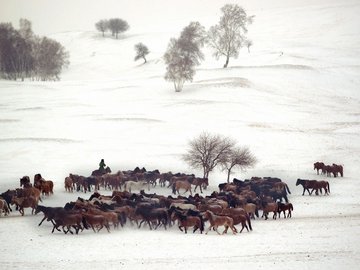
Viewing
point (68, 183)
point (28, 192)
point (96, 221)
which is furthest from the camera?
point (68, 183)

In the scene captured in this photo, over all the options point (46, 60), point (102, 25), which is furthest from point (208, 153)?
point (102, 25)

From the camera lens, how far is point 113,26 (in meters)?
150

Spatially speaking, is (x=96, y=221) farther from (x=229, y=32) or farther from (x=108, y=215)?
(x=229, y=32)

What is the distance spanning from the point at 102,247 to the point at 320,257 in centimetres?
766

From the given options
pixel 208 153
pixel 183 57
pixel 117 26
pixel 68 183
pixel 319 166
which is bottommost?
pixel 68 183

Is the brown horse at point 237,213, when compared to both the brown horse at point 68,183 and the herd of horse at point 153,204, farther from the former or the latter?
the brown horse at point 68,183

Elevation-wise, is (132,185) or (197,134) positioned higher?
(197,134)

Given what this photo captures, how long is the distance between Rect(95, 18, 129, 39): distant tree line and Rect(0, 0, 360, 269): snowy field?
44.0 metres

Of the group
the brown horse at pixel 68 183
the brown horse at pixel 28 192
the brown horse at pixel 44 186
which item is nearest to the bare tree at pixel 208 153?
the brown horse at pixel 68 183

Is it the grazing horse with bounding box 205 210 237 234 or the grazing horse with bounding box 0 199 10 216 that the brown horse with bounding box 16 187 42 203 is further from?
the grazing horse with bounding box 205 210 237 234

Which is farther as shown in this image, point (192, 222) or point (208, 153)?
point (208, 153)

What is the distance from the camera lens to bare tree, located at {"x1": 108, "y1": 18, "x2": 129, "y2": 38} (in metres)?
150

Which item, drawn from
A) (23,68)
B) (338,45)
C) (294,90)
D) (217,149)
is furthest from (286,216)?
(338,45)

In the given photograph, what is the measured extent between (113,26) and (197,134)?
112 meters
